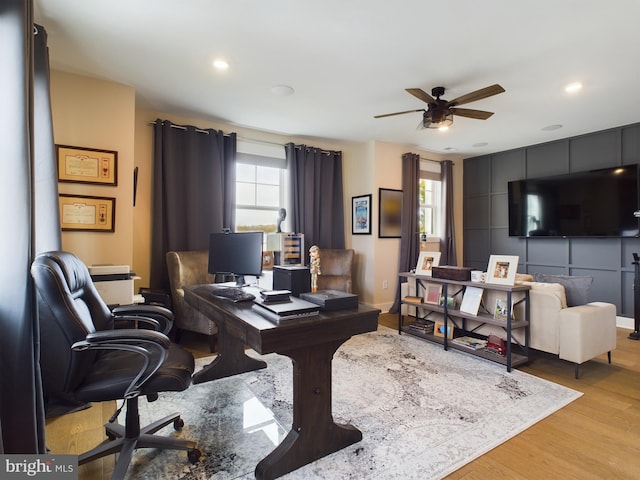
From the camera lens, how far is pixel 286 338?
1456 mm

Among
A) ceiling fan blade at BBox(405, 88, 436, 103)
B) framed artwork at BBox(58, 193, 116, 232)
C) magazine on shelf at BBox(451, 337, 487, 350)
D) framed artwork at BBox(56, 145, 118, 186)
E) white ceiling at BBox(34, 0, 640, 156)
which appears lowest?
magazine on shelf at BBox(451, 337, 487, 350)

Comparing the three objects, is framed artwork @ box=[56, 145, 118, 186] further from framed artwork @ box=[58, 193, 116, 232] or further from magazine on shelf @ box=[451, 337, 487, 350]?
magazine on shelf @ box=[451, 337, 487, 350]

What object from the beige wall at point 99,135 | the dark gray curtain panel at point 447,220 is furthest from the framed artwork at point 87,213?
the dark gray curtain panel at point 447,220

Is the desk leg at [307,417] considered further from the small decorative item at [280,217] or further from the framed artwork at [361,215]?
the framed artwork at [361,215]

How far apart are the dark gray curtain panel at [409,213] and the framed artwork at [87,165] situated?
378 cm

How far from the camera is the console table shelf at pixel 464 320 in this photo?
2.80m

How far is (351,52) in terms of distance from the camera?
8.25ft

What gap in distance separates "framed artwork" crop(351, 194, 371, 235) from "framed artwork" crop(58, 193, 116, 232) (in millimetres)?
3213

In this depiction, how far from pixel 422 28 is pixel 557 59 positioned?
1.21 metres

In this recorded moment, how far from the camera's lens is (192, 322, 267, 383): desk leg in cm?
258

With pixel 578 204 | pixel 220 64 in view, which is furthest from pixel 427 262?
pixel 220 64

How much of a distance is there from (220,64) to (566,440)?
11.3ft

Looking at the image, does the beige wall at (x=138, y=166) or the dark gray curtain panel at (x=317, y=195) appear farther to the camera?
the dark gray curtain panel at (x=317, y=195)

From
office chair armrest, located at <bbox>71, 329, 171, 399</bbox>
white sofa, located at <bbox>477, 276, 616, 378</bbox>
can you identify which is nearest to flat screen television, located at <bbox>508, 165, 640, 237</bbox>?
white sofa, located at <bbox>477, 276, 616, 378</bbox>
